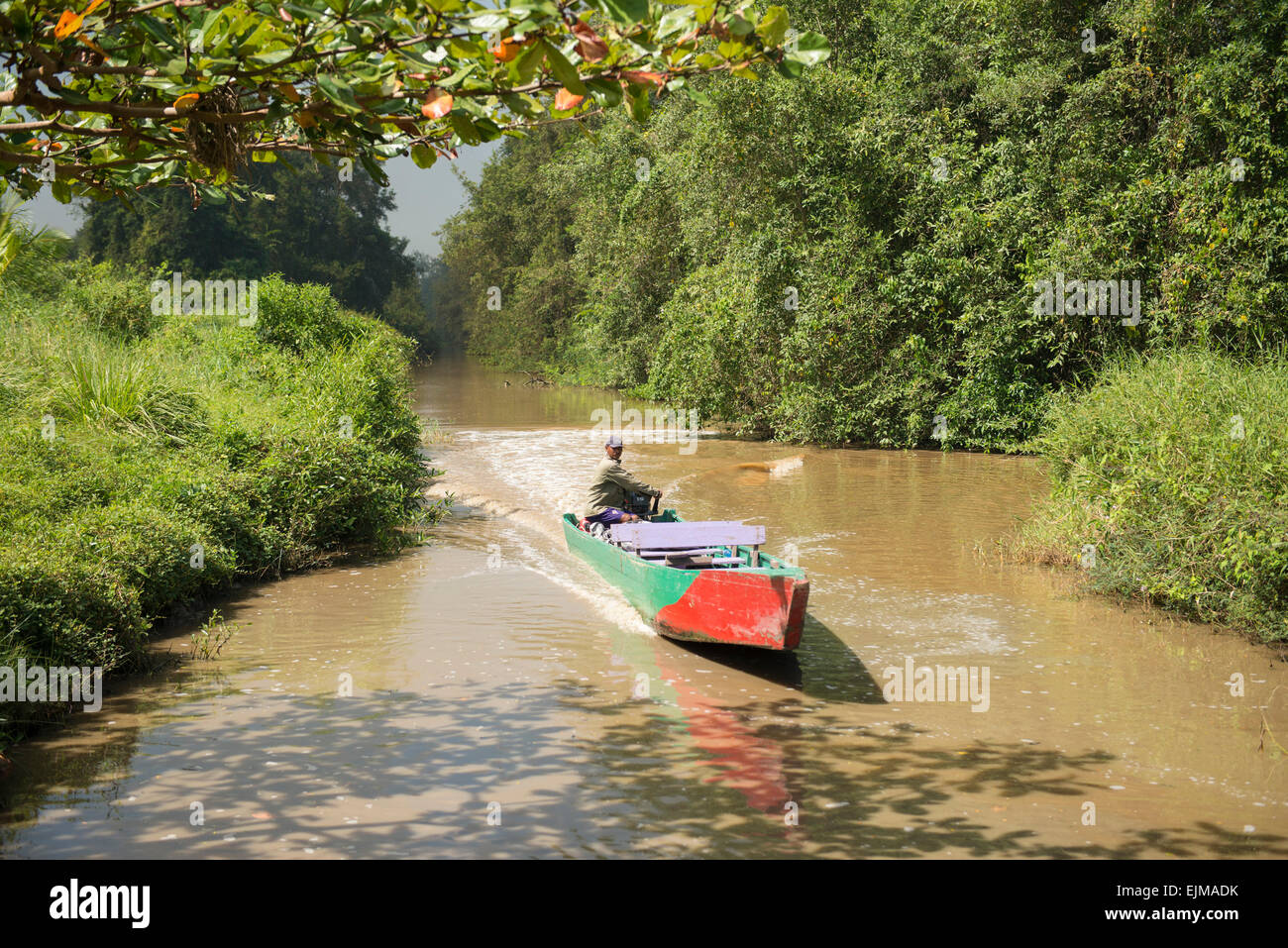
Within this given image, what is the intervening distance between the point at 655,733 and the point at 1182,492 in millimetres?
5749

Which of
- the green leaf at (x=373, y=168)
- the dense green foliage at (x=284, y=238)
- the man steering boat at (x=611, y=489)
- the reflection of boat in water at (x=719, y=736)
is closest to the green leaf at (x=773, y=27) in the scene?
the green leaf at (x=373, y=168)

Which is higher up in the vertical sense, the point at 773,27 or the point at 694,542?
the point at 773,27

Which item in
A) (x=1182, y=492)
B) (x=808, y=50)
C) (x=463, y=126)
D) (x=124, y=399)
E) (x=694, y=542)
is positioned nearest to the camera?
(x=808, y=50)

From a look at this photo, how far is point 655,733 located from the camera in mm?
7441

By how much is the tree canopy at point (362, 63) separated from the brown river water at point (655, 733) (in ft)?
12.0

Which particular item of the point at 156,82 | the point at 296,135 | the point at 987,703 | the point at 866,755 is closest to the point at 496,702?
the point at 866,755

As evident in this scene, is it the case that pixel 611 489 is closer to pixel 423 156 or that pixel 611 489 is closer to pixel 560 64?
pixel 423 156

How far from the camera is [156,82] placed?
443 cm

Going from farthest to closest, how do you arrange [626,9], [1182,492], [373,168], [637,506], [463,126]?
[637,506], [1182,492], [373,168], [463,126], [626,9]

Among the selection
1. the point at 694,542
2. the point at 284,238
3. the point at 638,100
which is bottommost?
the point at 694,542
